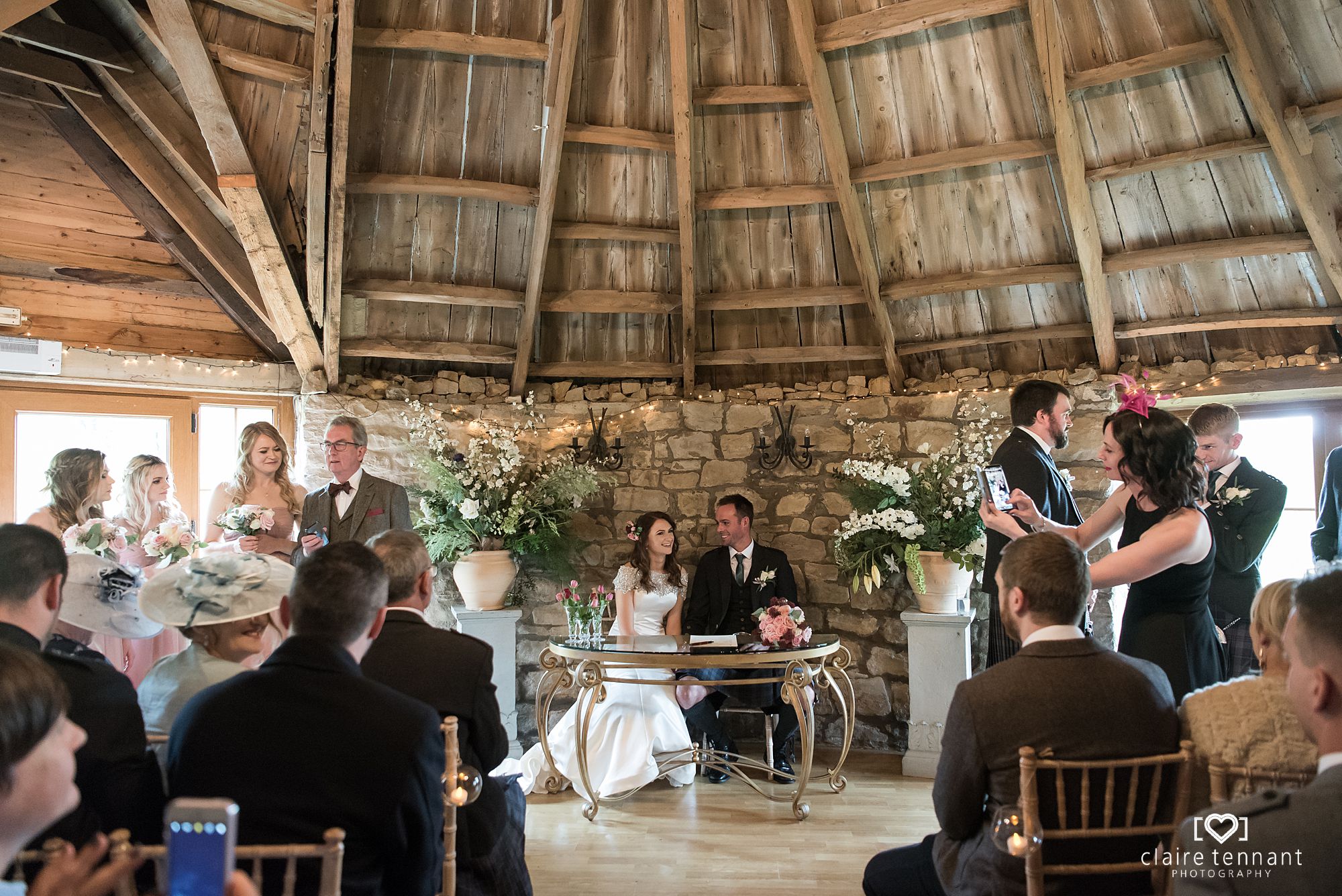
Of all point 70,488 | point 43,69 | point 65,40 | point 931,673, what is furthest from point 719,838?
point 43,69

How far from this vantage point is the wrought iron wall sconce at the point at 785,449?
583 cm

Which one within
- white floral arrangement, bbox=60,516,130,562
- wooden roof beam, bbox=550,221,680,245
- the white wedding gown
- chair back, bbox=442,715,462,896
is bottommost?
the white wedding gown

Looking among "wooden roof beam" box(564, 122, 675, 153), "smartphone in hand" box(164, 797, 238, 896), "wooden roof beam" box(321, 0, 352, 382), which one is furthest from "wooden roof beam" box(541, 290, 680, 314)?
"smartphone in hand" box(164, 797, 238, 896)

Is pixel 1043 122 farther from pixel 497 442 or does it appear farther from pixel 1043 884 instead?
pixel 1043 884

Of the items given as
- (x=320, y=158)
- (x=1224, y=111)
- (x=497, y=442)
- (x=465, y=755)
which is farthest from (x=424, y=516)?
(x=1224, y=111)

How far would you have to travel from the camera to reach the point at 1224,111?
4496 mm

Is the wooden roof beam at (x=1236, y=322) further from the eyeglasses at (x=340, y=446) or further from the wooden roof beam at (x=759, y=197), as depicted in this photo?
the eyeglasses at (x=340, y=446)

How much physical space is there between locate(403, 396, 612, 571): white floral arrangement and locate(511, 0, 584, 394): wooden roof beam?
0.62 m

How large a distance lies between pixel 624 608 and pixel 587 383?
1.93 m

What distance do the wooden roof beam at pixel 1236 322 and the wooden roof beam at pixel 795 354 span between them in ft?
4.63

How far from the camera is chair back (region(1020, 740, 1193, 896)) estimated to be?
1755mm

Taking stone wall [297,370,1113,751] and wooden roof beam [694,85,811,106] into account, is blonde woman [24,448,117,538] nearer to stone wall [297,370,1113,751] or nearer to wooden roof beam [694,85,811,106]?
stone wall [297,370,1113,751]

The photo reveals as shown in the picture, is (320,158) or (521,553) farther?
(521,553)

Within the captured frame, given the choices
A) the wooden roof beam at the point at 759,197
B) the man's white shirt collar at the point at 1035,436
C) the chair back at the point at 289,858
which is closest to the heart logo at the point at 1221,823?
the chair back at the point at 289,858
